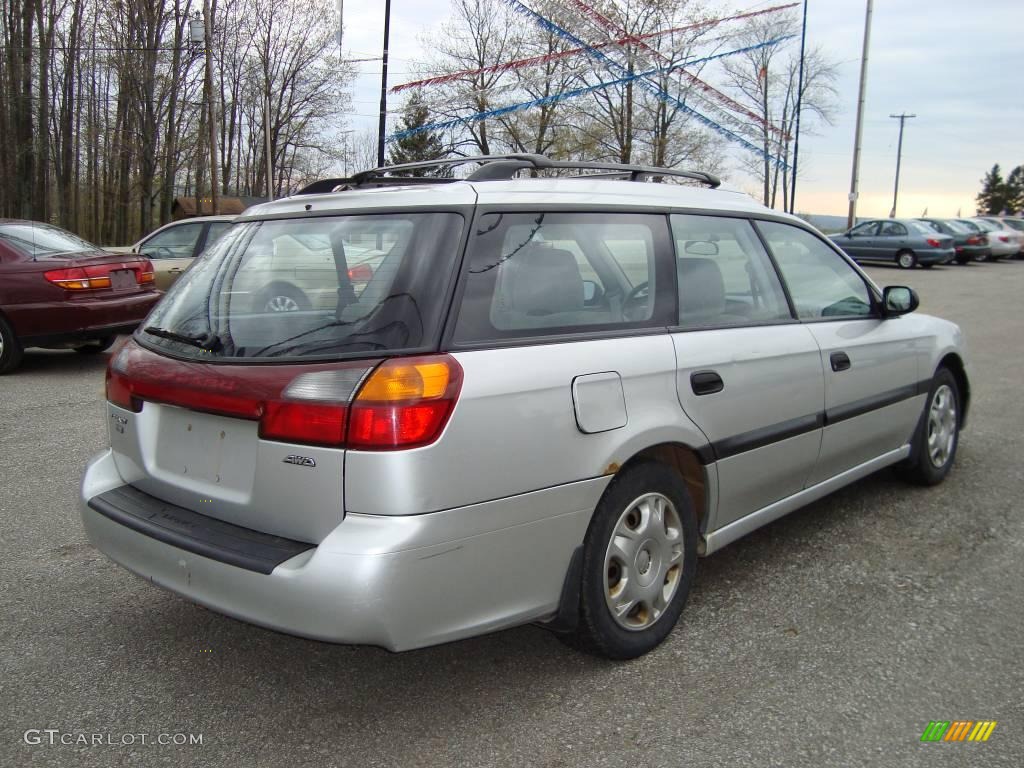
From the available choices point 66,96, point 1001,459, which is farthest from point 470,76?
point 1001,459

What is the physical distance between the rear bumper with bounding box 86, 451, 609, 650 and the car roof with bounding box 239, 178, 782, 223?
0.95m

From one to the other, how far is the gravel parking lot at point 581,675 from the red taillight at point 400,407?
3.06ft

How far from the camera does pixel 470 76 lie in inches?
1506

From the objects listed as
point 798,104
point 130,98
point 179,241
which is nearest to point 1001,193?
point 798,104

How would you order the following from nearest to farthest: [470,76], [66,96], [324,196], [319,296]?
[319,296] < [324,196] < [66,96] < [470,76]

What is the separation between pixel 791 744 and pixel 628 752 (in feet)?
1.57

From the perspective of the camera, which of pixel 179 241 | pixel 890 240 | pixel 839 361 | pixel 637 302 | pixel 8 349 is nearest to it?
pixel 637 302

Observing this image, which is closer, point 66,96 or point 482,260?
point 482,260

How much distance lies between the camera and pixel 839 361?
3947 millimetres

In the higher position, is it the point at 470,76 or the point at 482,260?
the point at 470,76

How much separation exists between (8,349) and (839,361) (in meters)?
7.89

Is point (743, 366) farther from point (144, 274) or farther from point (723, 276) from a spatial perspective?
point (144, 274)

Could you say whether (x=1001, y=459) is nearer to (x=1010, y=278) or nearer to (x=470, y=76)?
(x=1010, y=278)

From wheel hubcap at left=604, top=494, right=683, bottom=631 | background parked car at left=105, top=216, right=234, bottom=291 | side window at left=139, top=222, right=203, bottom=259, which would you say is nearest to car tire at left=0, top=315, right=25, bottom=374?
background parked car at left=105, top=216, right=234, bottom=291
